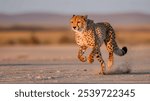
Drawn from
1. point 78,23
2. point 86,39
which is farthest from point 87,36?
point 78,23

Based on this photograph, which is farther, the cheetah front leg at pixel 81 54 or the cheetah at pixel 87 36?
the cheetah front leg at pixel 81 54

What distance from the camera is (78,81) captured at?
14.3m

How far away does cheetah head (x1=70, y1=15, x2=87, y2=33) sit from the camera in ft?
49.3

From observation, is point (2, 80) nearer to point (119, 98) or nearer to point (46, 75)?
point (46, 75)

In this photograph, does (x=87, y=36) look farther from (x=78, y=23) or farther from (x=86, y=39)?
(x=78, y=23)

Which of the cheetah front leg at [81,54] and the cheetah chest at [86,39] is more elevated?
the cheetah chest at [86,39]

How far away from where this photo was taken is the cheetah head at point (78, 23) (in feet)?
49.3

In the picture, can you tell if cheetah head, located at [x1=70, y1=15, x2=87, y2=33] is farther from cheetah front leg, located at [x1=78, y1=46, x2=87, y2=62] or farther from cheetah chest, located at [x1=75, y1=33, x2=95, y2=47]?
cheetah front leg, located at [x1=78, y1=46, x2=87, y2=62]

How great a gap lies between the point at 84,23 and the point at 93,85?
5.82ft

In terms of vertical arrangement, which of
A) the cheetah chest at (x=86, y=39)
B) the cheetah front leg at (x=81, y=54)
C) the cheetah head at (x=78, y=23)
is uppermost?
the cheetah head at (x=78, y=23)

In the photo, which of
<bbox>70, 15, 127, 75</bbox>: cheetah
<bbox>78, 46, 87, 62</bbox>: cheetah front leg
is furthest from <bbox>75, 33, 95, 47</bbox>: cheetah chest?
<bbox>78, 46, 87, 62</bbox>: cheetah front leg

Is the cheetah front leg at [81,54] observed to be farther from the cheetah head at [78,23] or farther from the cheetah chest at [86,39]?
the cheetah head at [78,23]

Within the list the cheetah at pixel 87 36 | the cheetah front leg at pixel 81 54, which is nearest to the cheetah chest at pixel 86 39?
the cheetah at pixel 87 36

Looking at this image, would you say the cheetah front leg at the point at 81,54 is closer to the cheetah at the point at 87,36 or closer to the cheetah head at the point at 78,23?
the cheetah at the point at 87,36
